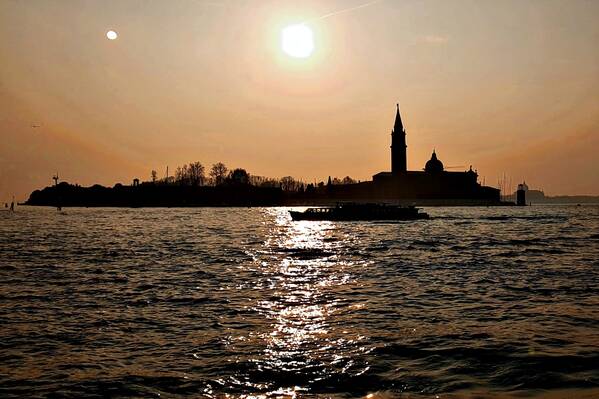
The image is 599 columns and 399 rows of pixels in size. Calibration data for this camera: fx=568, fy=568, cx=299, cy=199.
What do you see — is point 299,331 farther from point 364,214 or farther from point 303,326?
point 364,214

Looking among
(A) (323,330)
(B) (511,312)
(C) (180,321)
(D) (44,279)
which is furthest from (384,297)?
(D) (44,279)

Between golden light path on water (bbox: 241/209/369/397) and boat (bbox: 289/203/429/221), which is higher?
boat (bbox: 289/203/429/221)

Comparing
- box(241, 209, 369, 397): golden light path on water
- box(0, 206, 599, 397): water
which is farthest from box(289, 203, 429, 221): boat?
box(0, 206, 599, 397): water

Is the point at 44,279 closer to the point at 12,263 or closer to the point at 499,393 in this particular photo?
the point at 12,263

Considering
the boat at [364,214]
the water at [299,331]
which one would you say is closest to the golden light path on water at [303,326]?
the water at [299,331]

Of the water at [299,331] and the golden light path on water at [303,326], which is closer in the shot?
the water at [299,331]

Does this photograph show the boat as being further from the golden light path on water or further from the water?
the water

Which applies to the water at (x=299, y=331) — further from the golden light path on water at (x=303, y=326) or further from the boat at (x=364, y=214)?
the boat at (x=364, y=214)

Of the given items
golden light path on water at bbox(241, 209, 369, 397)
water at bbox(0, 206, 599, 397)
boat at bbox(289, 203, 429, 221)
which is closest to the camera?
water at bbox(0, 206, 599, 397)

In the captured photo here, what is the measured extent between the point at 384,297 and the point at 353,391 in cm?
1049

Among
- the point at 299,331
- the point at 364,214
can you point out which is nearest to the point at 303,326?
the point at 299,331

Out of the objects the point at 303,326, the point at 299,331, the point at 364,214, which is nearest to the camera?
the point at 299,331

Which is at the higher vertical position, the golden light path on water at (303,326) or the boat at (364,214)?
the boat at (364,214)

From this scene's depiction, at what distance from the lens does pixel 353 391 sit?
32.7 ft
